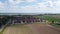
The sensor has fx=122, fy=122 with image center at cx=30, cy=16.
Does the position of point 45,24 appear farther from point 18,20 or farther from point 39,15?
point 18,20

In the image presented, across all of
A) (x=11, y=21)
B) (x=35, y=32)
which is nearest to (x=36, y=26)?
→ (x=35, y=32)

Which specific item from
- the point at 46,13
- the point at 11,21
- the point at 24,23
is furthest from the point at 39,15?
the point at 11,21

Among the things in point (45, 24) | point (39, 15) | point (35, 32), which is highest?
point (39, 15)

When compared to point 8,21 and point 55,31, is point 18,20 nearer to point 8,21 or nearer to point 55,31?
point 8,21

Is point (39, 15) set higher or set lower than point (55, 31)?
higher

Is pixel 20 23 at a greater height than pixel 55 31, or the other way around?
pixel 20 23
